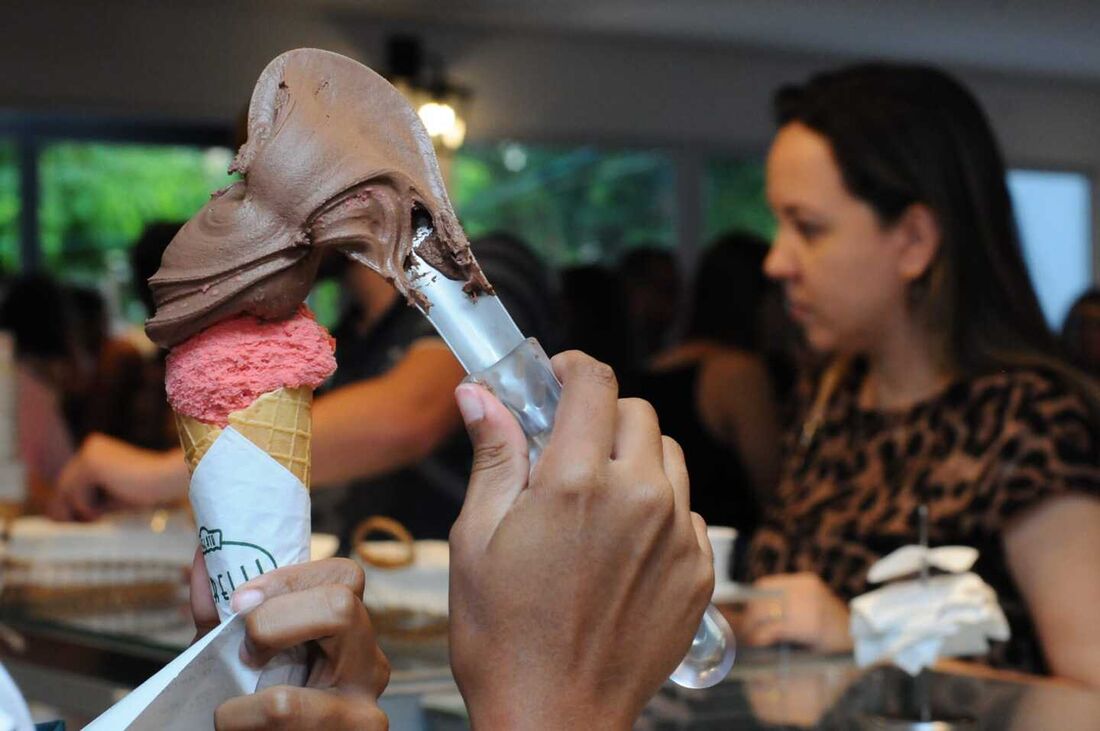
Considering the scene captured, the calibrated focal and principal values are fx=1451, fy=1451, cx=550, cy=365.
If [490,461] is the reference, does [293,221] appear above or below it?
above

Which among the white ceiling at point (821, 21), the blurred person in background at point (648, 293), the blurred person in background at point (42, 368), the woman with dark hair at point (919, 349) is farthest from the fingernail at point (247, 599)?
the white ceiling at point (821, 21)

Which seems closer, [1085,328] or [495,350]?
[495,350]

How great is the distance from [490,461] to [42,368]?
14.1ft

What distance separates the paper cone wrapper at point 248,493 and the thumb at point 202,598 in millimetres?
42

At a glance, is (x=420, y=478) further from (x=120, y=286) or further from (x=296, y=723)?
(x=120, y=286)

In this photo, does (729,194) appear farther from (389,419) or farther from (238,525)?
(238,525)

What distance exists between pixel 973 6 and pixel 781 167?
5.45 m

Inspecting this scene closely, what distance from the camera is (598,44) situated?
26.5 feet

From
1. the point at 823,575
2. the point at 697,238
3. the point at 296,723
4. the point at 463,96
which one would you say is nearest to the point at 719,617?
the point at 296,723

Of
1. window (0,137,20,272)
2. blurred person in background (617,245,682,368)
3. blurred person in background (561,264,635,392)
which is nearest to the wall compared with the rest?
window (0,137,20,272)

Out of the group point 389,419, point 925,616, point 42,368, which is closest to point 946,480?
point 925,616

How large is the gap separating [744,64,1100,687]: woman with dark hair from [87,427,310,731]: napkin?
1.28 m

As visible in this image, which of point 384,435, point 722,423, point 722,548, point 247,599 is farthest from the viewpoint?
point 722,423

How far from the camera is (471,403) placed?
0.80m
